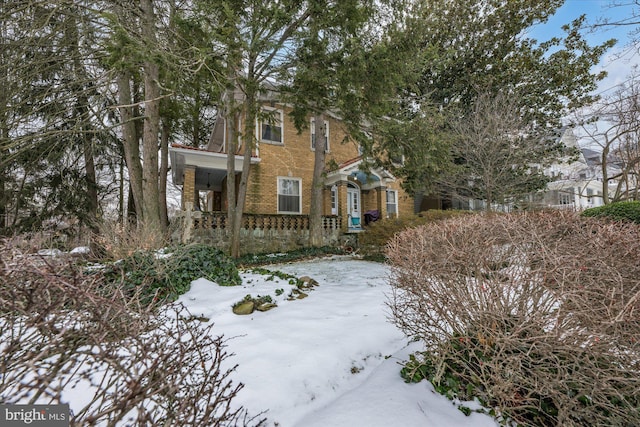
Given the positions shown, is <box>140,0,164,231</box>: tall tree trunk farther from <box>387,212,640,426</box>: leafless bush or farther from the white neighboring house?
the white neighboring house

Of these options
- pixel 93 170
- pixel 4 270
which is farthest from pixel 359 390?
pixel 93 170

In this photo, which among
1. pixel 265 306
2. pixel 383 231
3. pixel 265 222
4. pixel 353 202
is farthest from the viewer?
pixel 353 202

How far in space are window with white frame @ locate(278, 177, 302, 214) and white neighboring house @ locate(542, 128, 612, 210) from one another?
12.1m

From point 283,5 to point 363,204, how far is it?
10.6m

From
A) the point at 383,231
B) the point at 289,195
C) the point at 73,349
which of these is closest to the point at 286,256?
the point at 383,231

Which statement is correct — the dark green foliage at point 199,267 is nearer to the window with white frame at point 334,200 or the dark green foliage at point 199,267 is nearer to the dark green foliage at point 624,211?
the window with white frame at point 334,200

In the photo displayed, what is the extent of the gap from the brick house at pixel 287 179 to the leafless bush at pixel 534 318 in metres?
8.57

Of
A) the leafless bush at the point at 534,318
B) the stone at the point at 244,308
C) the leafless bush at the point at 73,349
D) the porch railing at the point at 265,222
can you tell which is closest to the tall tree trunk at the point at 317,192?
the porch railing at the point at 265,222

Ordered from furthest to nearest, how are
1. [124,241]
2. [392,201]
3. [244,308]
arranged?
[392,201] → [124,241] → [244,308]

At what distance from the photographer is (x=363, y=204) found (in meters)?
15.7

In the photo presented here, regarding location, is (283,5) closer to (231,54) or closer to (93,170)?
(231,54)

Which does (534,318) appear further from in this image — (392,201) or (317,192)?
(392,201)

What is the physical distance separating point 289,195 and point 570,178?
18763 millimetres

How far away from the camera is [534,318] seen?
202cm
